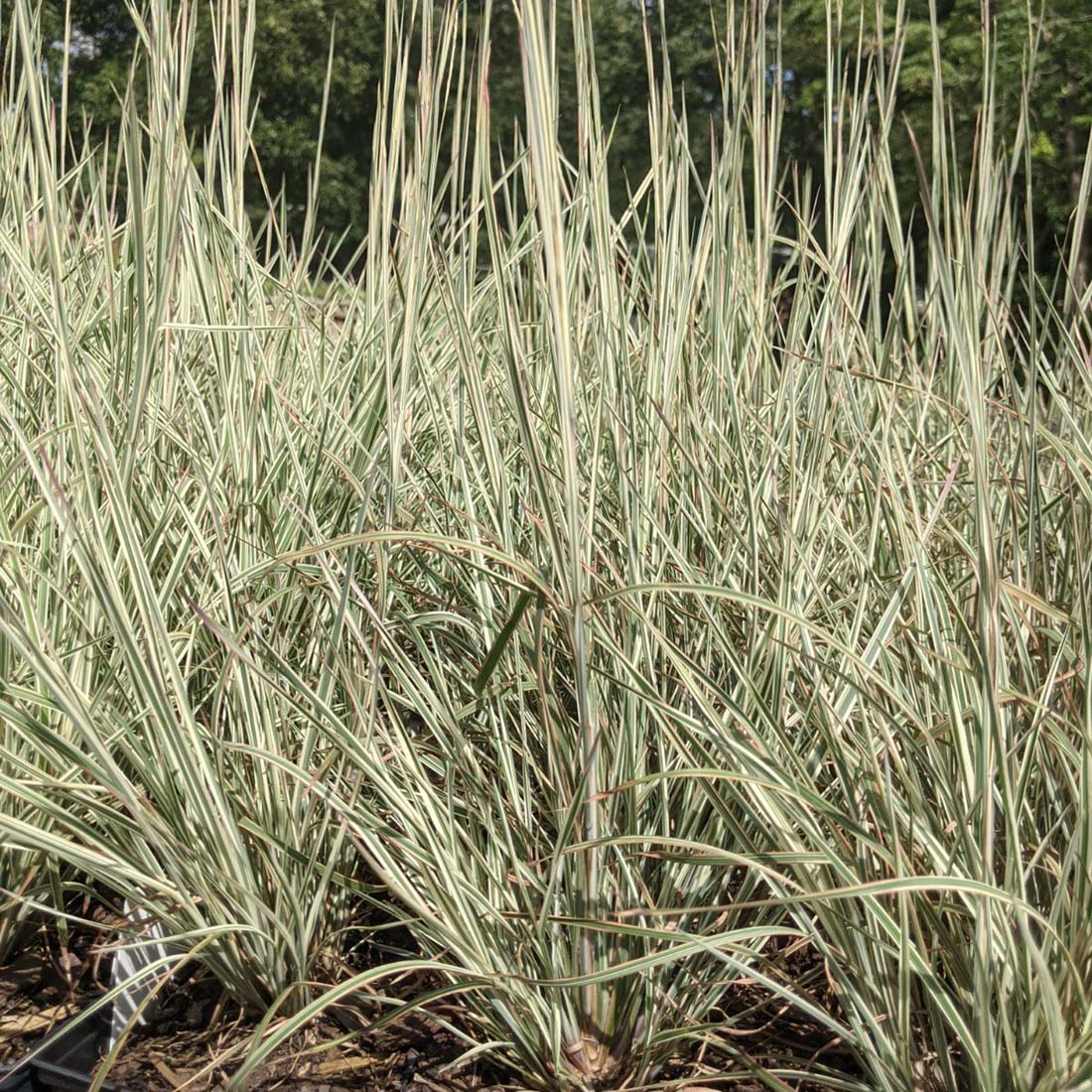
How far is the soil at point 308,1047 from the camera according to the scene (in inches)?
43.9

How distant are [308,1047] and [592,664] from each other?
0.50 metres

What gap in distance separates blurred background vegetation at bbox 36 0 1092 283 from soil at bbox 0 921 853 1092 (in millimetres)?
7540

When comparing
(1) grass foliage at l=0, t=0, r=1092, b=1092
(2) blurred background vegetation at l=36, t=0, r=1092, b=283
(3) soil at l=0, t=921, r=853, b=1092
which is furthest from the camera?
(2) blurred background vegetation at l=36, t=0, r=1092, b=283

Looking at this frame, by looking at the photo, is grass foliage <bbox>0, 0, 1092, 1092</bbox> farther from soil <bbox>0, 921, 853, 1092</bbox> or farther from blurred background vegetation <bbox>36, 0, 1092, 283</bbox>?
blurred background vegetation <bbox>36, 0, 1092, 283</bbox>

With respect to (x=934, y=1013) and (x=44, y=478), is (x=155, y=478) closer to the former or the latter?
(x=44, y=478)

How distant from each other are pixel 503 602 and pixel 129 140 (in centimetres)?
65

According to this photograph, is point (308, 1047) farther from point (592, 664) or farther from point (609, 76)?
point (609, 76)

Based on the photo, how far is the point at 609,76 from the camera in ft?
60.4

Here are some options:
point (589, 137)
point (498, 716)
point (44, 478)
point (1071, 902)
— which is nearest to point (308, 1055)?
point (498, 716)

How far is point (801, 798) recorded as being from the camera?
93 centimetres

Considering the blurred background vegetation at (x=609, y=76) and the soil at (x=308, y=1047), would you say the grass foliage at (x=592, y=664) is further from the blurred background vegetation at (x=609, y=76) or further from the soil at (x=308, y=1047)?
the blurred background vegetation at (x=609, y=76)

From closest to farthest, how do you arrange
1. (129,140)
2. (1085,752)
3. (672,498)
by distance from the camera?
1. (1085,752)
2. (129,140)
3. (672,498)

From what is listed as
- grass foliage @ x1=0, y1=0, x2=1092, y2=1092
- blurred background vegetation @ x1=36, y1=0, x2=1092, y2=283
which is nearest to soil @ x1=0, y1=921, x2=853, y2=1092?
grass foliage @ x1=0, y1=0, x2=1092, y2=1092

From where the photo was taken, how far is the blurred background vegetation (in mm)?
8383
